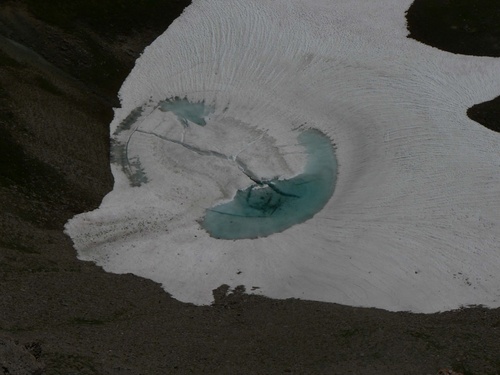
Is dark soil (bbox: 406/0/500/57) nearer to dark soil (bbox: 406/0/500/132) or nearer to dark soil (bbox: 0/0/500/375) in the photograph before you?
dark soil (bbox: 406/0/500/132)

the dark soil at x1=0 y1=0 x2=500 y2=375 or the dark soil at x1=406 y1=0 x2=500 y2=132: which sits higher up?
the dark soil at x1=406 y1=0 x2=500 y2=132

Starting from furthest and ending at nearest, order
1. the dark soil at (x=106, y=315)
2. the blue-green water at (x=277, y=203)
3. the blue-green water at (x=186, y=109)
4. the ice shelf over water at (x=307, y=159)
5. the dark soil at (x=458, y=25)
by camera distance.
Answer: the dark soil at (x=458, y=25) → the blue-green water at (x=186, y=109) → the blue-green water at (x=277, y=203) → the ice shelf over water at (x=307, y=159) → the dark soil at (x=106, y=315)

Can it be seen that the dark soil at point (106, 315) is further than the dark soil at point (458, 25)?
No

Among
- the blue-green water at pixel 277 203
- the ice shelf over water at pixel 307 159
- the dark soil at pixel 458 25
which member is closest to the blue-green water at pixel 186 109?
the ice shelf over water at pixel 307 159

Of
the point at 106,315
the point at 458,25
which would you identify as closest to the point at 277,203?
the point at 106,315

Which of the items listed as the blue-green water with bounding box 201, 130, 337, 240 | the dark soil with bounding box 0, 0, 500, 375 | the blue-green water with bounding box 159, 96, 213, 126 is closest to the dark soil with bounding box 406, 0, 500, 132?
the blue-green water with bounding box 201, 130, 337, 240

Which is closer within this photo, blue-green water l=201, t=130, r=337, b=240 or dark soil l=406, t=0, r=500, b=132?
blue-green water l=201, t=130, r=337, b=240

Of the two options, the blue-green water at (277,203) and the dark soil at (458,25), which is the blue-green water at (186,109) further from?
the dark soil at (458,25)
